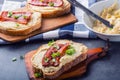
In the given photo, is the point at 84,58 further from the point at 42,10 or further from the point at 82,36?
the point at 42,10

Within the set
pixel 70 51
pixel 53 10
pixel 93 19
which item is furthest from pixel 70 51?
pixel 53 10

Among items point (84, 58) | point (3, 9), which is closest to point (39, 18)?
point (3, 9)

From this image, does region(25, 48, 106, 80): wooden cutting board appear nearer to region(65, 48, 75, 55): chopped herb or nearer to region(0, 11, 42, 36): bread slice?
region(65, 48, 75, 55): chopped herb

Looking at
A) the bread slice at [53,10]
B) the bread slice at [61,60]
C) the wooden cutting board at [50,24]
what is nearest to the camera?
the bread slice at [61,60]

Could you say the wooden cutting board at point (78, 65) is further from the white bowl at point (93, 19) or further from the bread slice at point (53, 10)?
the bread slice at point (53, 10)

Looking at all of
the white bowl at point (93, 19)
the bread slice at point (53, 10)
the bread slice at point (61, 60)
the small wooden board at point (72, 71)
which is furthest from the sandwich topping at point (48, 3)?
the small wooden board at point (72, 71)

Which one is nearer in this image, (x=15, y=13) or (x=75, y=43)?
(x=75, y=43)
